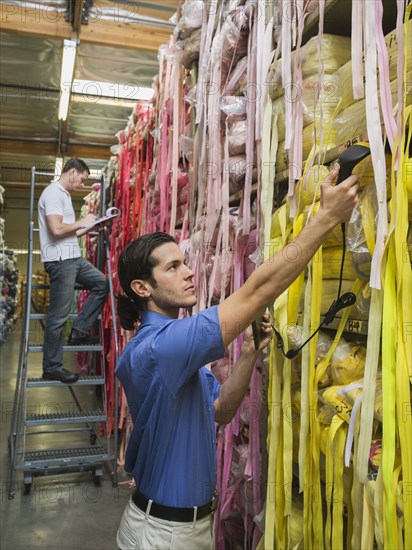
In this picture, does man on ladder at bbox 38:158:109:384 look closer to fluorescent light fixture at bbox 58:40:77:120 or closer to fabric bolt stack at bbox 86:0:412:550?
fabric bolt stack at bbox 86:0:412:550

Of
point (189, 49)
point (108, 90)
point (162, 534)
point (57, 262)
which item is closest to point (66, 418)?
point (57, 262)

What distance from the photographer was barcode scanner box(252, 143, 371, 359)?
1151 mm

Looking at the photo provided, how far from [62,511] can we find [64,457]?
0.50m

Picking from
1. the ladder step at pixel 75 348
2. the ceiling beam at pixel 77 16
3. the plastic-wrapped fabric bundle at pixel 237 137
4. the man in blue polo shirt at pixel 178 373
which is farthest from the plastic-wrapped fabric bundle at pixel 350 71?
the ceiling beam at pixel 77 16

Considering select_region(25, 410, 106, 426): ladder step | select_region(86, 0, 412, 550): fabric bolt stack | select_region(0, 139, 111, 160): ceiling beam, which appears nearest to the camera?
select_region(86, 0, 412, 550): fabric bolt stack

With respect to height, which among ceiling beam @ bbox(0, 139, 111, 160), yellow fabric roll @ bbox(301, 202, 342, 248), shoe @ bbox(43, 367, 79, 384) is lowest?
shoe @ bbox(43, 367, 79, 384)

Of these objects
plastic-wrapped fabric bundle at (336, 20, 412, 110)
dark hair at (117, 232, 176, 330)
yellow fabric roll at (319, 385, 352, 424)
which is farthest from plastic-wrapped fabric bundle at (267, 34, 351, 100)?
yellow fabric roll at (319, 385, 352, 424)

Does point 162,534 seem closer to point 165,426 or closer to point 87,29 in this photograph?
point 165,426

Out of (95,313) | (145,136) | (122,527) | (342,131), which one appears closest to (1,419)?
(95,313)

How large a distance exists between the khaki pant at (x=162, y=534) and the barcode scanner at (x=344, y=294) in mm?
587

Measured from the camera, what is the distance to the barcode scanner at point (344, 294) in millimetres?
1151

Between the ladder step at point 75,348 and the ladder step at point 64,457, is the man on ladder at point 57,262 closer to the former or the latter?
the ladder step at point 75,348

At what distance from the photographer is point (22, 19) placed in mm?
5207

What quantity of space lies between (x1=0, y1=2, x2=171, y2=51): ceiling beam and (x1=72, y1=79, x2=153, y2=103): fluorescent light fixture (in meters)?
1.64
